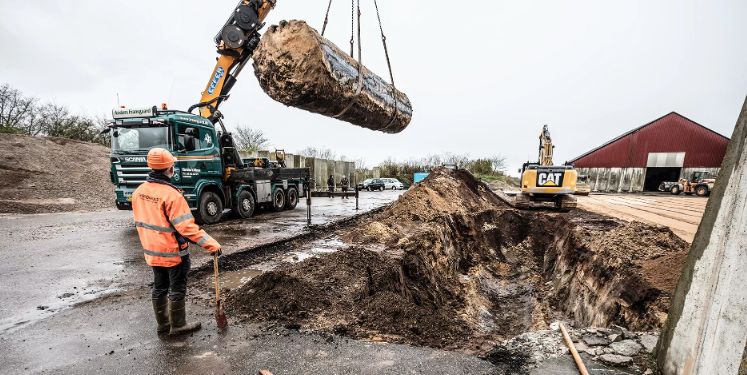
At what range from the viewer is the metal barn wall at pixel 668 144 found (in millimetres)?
25406

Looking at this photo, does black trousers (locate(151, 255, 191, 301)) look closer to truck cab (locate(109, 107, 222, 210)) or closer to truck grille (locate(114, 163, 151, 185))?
truck cab (locate(109, 107, 222, 210))

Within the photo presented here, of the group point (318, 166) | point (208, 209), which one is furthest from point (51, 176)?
point (318, 166)

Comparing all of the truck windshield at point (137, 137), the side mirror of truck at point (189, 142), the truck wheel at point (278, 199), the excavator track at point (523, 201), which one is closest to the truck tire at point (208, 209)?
the side mirror of truck at point (189, 142)

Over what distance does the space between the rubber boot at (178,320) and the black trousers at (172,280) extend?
6 cm

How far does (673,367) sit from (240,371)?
2.96 m

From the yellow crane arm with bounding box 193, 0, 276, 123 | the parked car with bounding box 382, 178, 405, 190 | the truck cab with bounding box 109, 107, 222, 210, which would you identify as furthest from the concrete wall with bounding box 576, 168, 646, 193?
the truck cab with bounding box 109, 107, 222, 210

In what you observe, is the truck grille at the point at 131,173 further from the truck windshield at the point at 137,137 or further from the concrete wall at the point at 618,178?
the concrete wall at the point at 618,178

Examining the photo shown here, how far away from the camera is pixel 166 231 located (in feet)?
9.34

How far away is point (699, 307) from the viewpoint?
1.99 metres

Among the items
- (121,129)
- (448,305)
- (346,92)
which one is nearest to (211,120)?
(121,129)

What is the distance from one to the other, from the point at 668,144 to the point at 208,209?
33.4 metres

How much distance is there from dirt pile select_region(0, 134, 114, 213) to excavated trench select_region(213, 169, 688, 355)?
12.1 m

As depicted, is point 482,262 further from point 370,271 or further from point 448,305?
point 370,271

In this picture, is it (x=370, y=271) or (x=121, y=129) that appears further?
(x=121, y=129)
